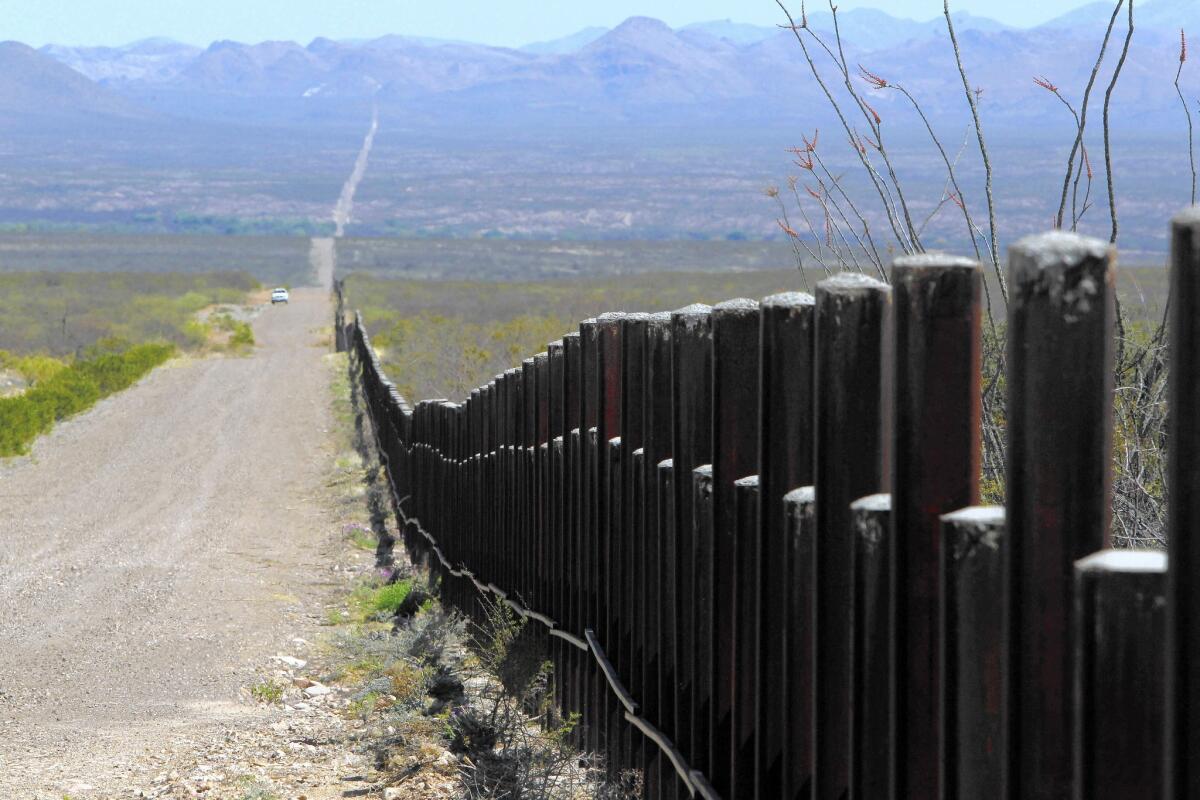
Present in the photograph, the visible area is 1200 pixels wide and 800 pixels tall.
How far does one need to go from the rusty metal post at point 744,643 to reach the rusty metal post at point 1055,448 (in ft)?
3.34

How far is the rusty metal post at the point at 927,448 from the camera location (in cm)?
166

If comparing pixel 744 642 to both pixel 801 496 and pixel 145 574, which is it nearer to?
pixel 801 496

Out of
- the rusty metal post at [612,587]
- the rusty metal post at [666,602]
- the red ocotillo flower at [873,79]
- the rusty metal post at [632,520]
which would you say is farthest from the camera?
the red ocotillo flower at [873,79]

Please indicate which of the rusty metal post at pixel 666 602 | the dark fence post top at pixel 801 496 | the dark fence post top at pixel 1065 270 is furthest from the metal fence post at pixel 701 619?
the dark fence post top at pixel 1065 270

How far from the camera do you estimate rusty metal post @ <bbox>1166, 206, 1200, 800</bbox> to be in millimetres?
1192

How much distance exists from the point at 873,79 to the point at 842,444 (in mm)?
2621

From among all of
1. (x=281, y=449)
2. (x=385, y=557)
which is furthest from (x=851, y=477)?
(x=281, y=449)

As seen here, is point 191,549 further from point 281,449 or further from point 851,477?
point 851,477

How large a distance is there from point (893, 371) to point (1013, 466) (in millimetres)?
296

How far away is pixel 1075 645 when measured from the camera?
4.55 ft

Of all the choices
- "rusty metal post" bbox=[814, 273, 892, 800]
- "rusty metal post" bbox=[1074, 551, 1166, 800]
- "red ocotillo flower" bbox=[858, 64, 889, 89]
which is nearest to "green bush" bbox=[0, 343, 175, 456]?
"red ocotillo flower" bbox=[858, 64, 889, 89]

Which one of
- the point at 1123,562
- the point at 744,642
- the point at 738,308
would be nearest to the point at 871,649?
the point at 1123,562

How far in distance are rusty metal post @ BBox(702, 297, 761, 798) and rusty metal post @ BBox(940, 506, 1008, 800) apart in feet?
2.94

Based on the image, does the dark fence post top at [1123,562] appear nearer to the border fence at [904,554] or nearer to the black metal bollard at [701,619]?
the border fence at [904,554]
